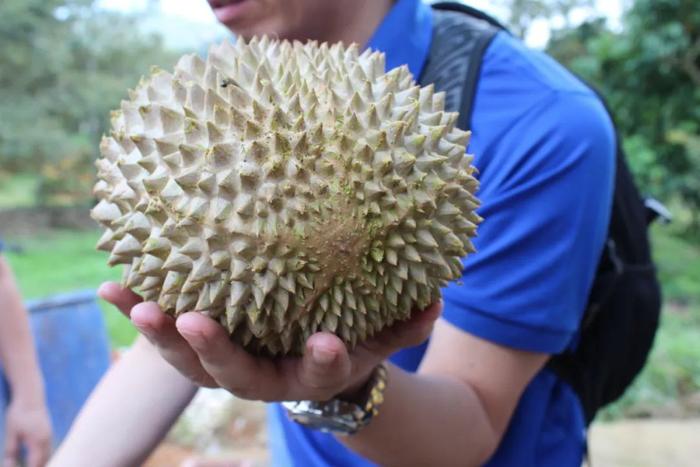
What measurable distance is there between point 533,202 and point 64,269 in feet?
27.3

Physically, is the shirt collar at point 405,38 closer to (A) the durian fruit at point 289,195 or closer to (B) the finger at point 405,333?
(A) the durian fruit at point 289,195

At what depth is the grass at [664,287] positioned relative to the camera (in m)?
4.49

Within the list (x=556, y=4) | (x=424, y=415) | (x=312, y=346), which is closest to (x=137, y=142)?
(x=312, y=346)

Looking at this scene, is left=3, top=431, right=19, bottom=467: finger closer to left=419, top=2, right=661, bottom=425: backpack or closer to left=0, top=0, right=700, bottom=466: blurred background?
left=0, top=0, right=700, bottom=466: blurred background

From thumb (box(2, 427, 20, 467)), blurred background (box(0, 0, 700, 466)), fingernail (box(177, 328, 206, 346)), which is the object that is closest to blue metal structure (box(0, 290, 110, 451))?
blurred background (box(0, 0, 700, 466))

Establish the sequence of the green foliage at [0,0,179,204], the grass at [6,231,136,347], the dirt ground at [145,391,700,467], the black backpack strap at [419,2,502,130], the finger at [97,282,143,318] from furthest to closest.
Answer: the green foliage at [0,0,179,204]
the grass at [6,231,136,347]
the dirt ground at [145,391,700,467]
the black backpack strap at [419,2,502,130]
the finger at [97,282,143,318]

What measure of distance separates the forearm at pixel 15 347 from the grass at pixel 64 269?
3463mm

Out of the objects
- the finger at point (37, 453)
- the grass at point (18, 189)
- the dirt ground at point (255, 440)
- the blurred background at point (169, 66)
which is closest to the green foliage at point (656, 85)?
the blurred background at point (169, 66)

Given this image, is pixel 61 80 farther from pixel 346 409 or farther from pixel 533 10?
pixel 346 409

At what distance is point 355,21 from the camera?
5.04 ft

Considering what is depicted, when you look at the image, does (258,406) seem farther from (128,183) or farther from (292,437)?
(128,183)

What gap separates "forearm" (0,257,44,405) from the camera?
244cm

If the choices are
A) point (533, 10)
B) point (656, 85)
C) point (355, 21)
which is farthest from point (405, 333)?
point (533, 10)

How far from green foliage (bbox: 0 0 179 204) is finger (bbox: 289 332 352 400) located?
1015cm
